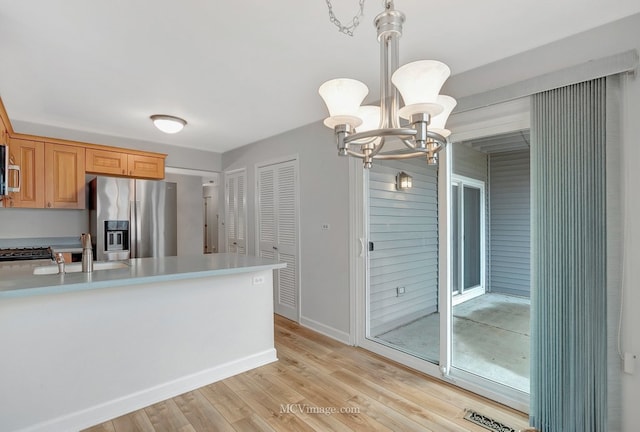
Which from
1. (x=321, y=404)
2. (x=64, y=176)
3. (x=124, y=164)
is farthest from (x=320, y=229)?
(x=64, y=176)

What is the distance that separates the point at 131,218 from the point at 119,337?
2028 mm

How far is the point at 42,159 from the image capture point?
3.45 meters

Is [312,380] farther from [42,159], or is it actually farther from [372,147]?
[42,159]

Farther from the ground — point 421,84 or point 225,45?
point 225,45

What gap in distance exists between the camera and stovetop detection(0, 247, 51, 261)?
A: 3.03m

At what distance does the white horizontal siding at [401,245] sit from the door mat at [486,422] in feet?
4.06

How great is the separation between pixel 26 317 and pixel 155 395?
0.96m

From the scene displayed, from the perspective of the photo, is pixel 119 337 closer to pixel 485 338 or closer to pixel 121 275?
pixel 121 275

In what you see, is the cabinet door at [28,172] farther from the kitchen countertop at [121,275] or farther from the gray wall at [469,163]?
the gray wall at [469,163]

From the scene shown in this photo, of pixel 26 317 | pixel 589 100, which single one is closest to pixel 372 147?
pixel 589 100

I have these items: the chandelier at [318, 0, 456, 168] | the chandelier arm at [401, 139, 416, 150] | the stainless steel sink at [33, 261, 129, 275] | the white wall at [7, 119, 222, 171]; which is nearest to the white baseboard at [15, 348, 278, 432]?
the stainless steel sink at [33, 261, 129, 275]

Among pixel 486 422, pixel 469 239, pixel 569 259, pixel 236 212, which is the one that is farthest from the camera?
pixel 236 212

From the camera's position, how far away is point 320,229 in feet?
11.6

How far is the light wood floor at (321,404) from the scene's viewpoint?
6.50 ft
